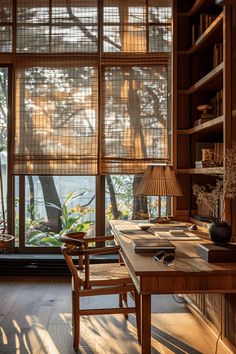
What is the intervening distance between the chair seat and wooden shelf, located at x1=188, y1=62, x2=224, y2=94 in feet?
5.31

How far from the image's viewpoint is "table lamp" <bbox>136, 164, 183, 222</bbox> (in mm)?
3617

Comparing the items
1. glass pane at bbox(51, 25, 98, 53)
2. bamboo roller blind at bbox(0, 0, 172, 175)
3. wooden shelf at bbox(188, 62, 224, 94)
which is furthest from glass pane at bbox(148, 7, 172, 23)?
wooden shelf at bbox(188, 62, 224, 94)

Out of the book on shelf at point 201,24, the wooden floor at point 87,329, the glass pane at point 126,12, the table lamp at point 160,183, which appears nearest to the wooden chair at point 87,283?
the wooden floor at point 87,329

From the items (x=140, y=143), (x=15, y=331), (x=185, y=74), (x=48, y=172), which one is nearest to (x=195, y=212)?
(x=140, y=143)

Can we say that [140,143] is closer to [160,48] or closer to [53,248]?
[160,48]

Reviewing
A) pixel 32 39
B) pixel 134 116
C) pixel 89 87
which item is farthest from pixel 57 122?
pixel 32 39

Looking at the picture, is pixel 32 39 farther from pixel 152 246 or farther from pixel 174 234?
pixel 152 246

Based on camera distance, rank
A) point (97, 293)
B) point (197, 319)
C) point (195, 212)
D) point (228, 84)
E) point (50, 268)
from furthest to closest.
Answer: point (50, 268), point (195, 212), point (197, 319), point (228, 84), point (97, 293)

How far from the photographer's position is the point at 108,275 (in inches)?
115

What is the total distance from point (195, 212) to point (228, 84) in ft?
5.01

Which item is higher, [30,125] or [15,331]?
[30,125]

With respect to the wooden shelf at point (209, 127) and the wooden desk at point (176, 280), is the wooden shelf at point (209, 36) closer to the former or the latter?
the wooden shelf at point (209, 127)

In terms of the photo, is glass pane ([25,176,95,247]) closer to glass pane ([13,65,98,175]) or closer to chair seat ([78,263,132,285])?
glass pane ([13,65,98,175])

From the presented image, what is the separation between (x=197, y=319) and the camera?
331cm
